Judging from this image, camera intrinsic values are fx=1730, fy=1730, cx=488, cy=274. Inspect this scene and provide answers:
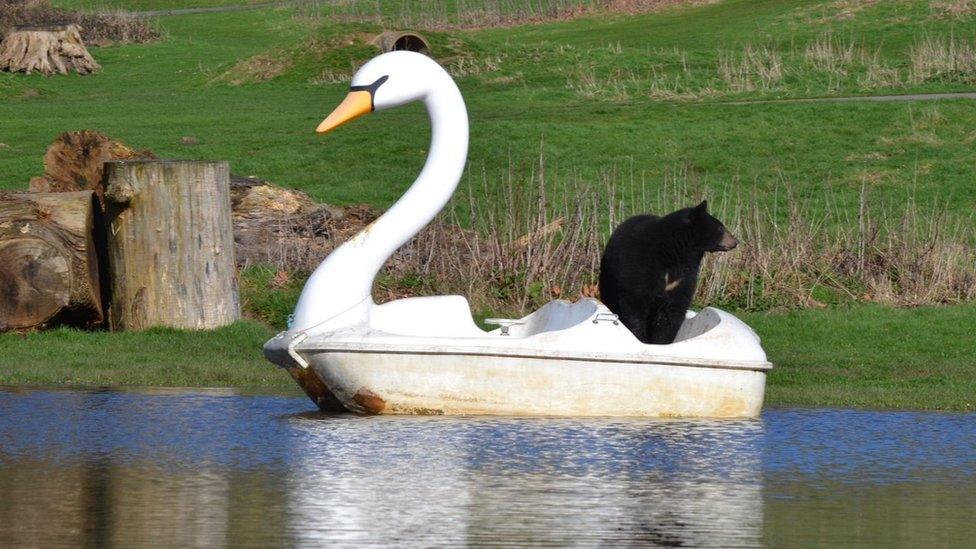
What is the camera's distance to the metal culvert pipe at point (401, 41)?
38.7 metres

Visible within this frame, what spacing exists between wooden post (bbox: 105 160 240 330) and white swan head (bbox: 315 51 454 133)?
11.5 feet

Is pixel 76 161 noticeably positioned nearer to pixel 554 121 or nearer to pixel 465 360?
pixel 465 360

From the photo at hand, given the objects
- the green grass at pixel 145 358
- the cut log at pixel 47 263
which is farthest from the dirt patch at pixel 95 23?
the green grass at pixel 145 358

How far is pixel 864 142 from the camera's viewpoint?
24.5 m

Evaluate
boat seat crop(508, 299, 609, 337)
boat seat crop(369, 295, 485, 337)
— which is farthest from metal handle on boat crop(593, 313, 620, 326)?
boat seat crop(369, 295, 485, 337)

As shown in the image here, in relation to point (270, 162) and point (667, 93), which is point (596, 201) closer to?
point (270, 162)

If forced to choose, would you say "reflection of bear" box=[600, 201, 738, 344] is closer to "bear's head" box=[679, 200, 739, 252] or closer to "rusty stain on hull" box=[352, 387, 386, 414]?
"bear's head" box=[679, 200, 739, 252]

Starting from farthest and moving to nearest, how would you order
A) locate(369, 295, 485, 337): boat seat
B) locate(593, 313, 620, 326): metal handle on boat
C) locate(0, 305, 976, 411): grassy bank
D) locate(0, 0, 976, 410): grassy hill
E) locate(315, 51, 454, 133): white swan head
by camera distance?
1. locate(0, 0, 976, 410): grassy hill
2. locate(0, 305, 976, 411): grassy bank
3. locate(369, 295, 485, 337): boat seat
4. locate(315, 51, 454, 133): white swan head
5. locate(593, 313, 620, 326): metal handle on boat

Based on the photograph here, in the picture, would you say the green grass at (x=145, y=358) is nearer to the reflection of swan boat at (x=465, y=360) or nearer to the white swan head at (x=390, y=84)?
the reflection of swan boat at (x=465, y=360)

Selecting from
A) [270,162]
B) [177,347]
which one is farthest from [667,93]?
[177,347]

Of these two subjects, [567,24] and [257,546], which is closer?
[257,546]

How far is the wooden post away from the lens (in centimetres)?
1334

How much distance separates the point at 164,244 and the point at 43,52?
1112 inches

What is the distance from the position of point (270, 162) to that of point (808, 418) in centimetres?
1443
